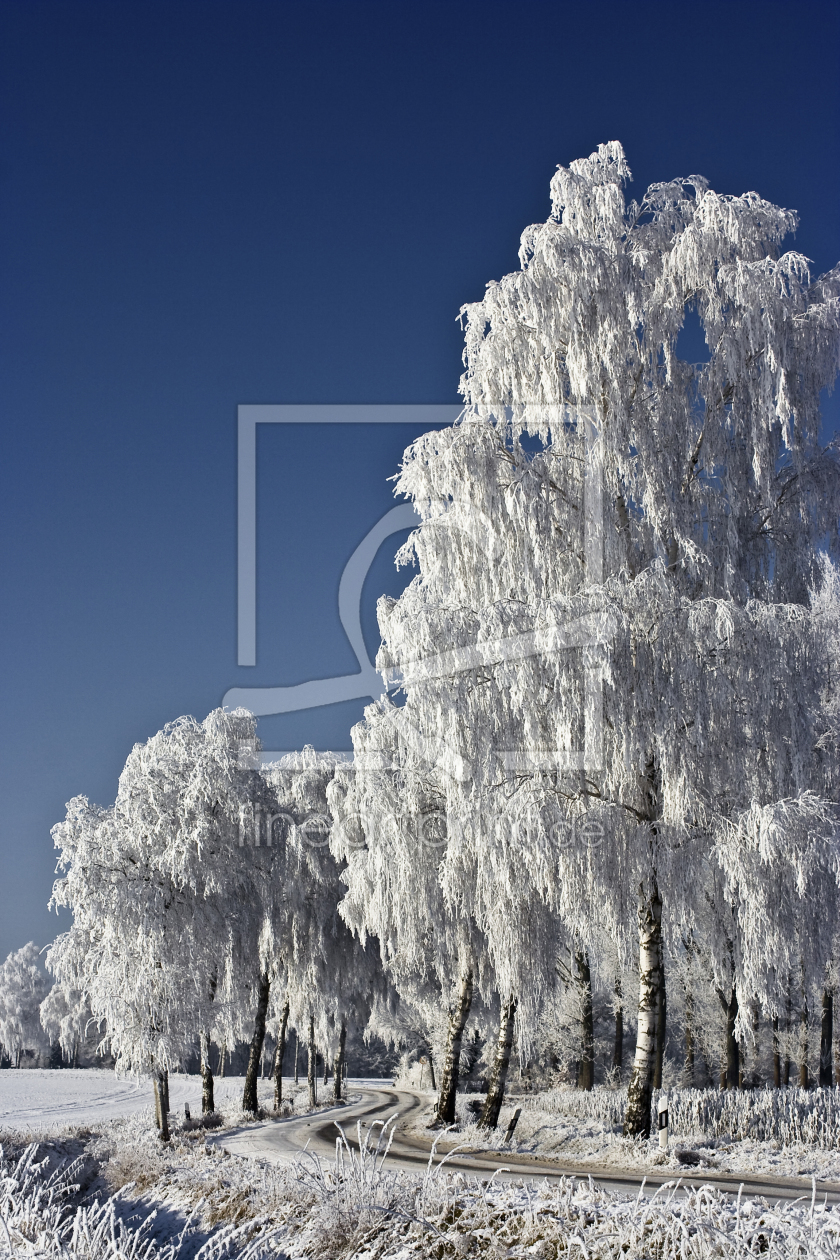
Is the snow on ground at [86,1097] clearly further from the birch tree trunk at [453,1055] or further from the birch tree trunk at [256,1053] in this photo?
the birch tree trunk at [453,1055]

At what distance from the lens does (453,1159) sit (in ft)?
43.6

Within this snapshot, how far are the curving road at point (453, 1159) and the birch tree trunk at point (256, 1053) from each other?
1.22m

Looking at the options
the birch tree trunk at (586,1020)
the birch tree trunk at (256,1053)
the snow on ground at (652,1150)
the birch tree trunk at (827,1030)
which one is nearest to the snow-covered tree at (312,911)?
the birch tree trunk at (256,1053)

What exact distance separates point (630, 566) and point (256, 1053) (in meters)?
Answer: 16.6

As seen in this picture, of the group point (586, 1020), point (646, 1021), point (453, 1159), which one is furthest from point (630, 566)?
point (586, 1020)

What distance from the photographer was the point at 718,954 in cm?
1126

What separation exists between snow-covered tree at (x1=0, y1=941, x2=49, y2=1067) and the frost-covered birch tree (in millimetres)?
61579

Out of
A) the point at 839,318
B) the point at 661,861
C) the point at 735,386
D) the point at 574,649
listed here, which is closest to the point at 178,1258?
the point at 661,861

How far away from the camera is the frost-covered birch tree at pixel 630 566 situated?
10773 millimetres

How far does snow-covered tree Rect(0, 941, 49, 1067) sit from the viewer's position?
6203 cm

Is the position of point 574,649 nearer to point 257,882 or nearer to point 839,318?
point 839,318

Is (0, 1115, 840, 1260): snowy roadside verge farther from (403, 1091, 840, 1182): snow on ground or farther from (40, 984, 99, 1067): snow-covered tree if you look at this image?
(40, 984, 99, 1067): snow-covered tree

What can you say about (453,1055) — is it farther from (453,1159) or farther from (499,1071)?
(453,1159)

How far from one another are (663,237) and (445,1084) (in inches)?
653
